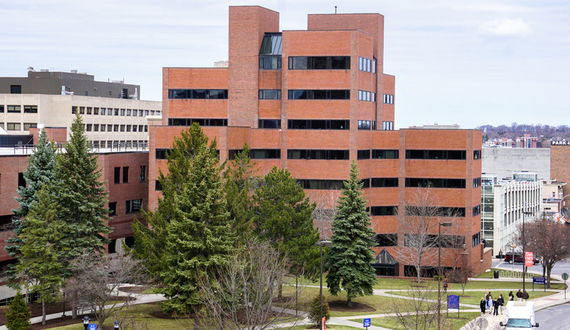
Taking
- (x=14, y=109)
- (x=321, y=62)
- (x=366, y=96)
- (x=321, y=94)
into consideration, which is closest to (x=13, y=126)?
(x=14, y=109)

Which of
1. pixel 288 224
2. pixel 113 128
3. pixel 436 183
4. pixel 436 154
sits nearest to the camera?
pixel 288 224

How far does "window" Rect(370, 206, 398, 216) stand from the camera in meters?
75.6

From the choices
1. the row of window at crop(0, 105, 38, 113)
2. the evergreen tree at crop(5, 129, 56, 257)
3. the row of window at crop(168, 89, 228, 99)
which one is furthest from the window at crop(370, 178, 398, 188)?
the row of window at crop(0, 105, 38, 113)

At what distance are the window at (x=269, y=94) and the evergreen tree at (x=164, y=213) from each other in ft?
78.8

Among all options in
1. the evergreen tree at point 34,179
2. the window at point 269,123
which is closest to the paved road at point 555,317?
the window at point 269,123

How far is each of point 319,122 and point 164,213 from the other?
90.1ft

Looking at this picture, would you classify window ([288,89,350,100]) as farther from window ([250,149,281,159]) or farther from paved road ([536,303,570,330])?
paved road ([536,303,570,330])

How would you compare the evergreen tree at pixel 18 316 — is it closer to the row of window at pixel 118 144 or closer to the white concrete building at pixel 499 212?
the row of window at pixel 118 144

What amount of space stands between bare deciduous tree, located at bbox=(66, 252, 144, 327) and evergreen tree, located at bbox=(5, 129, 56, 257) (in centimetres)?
→ 675

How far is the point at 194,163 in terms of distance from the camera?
138 feet

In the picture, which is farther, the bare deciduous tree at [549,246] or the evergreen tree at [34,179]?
the bare deciduous tree at [549,246]

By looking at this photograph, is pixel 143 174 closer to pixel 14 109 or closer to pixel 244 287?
pixel 244 287

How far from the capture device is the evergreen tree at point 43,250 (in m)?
44.0

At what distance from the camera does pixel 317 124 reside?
7125 centimetres
